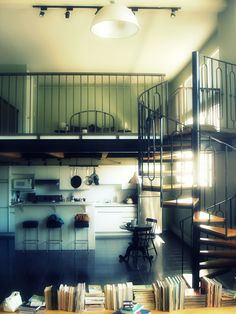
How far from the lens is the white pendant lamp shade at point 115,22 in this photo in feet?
12.1

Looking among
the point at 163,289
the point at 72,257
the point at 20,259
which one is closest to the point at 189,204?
the point at 163,289

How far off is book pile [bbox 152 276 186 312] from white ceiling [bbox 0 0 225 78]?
15.5 ft

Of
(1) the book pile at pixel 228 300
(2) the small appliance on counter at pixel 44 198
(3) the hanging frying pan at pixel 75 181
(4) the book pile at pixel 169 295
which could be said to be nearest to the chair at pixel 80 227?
(3) the hanging frying pan at pixel 75 181

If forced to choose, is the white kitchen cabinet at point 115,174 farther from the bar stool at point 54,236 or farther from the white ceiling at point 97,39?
the white ceiling at point 97,39

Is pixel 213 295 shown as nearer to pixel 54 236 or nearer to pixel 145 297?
pixel 145 297

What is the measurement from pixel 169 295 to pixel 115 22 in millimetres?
3226

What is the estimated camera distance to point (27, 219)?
8406 mm

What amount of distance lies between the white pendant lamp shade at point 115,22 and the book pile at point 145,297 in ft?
9.81

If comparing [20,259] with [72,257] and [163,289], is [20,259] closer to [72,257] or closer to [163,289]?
[72,257]

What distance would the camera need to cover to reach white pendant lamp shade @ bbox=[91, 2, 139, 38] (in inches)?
145

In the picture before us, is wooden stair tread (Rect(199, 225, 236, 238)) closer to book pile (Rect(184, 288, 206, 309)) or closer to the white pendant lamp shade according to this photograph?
book pile (Rect(184, 288, 206, 309))

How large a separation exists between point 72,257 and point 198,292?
451 centimetres

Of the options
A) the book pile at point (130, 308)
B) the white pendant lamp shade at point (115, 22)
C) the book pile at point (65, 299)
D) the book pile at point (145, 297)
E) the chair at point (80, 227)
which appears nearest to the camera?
the book pile at point (130, 308)

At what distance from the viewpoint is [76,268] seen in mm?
6676
